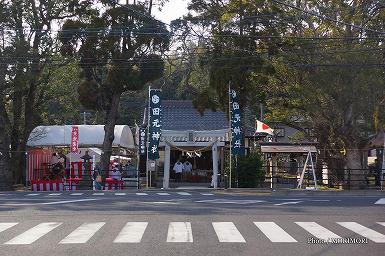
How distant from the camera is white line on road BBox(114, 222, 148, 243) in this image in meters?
12.6

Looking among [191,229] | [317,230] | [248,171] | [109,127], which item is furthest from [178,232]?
[109,127]

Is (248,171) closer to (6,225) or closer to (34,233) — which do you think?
(6,225)

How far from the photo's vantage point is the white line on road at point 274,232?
12607mm

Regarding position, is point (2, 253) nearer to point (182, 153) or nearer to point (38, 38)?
point (38, 38)

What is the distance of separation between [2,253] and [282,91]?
28.0m

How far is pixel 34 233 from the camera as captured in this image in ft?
45.2

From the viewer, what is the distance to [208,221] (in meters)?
15.8

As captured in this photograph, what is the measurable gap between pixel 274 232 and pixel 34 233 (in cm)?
530

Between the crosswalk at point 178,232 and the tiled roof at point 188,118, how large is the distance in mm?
30008

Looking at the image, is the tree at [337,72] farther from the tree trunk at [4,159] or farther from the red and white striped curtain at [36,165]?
the tree trunk at [4,159]

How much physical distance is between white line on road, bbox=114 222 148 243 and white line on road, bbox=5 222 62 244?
5.62 ft

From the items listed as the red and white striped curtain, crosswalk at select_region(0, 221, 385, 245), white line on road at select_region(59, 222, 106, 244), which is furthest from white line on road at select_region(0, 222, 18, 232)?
the red and white striped curtain

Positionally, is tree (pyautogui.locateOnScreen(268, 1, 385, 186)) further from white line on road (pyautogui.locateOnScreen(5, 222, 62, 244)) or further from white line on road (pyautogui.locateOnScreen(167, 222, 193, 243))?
white line on road (pyautogui.locateOnScreen(5, 222, 62, 244))

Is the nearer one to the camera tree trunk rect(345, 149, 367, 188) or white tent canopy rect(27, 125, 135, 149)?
tree trunk rect(345, 149, 367, 188)
